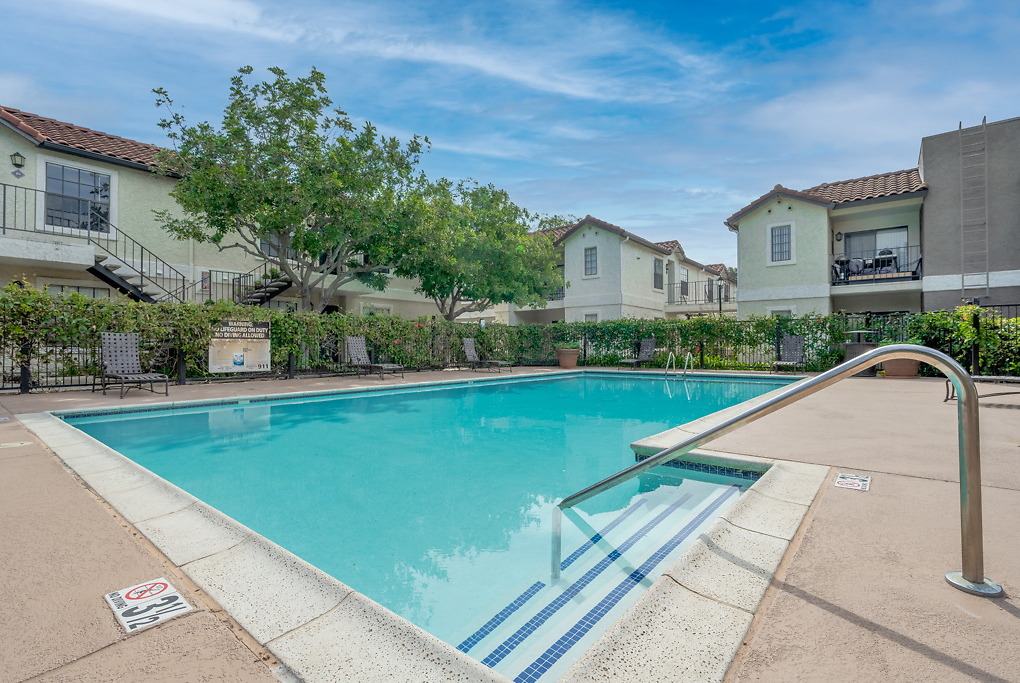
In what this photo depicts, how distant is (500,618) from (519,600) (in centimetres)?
18

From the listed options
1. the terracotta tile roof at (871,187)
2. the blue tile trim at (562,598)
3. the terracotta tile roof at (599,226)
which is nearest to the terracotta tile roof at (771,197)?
the terracotta tile roof at (871,187)

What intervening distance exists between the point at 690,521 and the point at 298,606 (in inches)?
100

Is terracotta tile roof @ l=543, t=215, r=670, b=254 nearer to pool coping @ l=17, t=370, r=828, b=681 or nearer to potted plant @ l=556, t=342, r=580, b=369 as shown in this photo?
potted plant @ l=556, t=342, r=580, b=369

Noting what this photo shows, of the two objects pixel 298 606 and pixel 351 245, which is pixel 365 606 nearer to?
pixel 298 606

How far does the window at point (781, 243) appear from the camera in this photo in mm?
18969

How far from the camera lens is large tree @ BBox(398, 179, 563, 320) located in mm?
16344

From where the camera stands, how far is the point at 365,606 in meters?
1.82

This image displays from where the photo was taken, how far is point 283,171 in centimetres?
1323

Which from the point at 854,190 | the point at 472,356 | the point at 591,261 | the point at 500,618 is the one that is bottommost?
the point at 500,618

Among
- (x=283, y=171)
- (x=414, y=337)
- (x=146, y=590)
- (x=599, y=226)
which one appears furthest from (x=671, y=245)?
(x=146, y=590)

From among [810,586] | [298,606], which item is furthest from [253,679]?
[810,586]

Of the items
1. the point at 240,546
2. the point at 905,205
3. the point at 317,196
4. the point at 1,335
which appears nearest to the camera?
the point at 240,546

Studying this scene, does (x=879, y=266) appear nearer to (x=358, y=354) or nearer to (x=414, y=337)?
(x=414, y=337)

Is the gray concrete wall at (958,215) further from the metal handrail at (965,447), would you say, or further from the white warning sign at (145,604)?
the white warning sign at (145,604)
